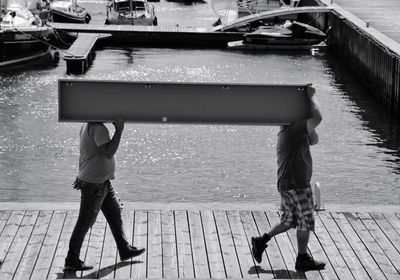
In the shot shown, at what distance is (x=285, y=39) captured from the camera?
43.6 meters

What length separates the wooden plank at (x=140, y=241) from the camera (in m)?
9.49

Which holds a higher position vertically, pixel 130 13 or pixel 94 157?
pixel 94 157

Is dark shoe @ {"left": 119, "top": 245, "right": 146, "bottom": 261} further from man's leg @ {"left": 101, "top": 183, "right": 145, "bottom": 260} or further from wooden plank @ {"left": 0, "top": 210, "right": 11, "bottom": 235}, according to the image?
wooden plank @ {"left": 0, "top": 210, "right": 11, "bottom": 235}

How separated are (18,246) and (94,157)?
65.9 inches

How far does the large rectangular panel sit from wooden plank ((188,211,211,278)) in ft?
5.10

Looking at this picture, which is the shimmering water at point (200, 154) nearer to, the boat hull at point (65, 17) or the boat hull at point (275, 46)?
the boat hull at point (275, 46)

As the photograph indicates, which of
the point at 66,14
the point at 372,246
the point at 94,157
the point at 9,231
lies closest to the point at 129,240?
the point at 9,231

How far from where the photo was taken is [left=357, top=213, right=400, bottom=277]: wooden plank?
995 cm

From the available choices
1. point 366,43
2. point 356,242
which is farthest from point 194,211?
point 366,43

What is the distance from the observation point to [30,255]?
9.90m

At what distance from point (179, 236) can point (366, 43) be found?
2574 centimetres

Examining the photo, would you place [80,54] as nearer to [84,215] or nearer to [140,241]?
[140,241]

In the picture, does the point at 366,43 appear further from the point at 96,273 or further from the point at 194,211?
the point at 96,273

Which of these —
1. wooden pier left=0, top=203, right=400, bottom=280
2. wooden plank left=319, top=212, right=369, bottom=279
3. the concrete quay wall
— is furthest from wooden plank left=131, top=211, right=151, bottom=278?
the concrete quay wall
